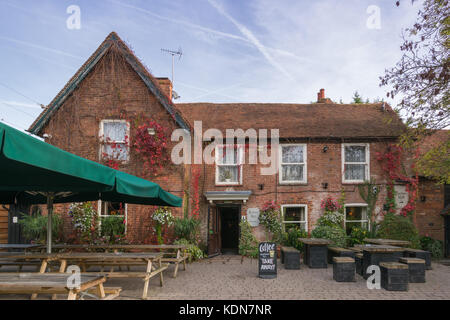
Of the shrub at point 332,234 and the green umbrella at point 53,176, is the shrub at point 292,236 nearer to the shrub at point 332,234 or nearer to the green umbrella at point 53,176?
the shrub at point 332,234

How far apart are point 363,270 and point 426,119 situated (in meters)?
5.46

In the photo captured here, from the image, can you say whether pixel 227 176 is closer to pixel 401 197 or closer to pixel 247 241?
pixel 247 241

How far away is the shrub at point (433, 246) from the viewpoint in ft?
44.4

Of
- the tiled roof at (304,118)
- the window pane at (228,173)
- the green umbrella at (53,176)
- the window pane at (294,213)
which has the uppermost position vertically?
the tiled roof at (304,118)

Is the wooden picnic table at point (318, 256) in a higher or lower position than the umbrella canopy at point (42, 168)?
lower

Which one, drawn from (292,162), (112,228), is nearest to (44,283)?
(112,228)

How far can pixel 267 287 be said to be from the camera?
7977mm

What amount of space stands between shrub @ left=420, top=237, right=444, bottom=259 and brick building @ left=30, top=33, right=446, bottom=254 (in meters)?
2.18

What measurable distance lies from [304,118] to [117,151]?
863 centimetres

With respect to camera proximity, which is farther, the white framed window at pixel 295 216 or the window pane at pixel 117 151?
the white framed window at pixel 295 216

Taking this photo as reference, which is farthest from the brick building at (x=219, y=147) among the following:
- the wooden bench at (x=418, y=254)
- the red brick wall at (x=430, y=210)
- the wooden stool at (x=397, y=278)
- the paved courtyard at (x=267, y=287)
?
the wooden stool at (x=397, y=278)

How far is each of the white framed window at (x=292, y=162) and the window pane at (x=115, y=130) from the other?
653 cm
